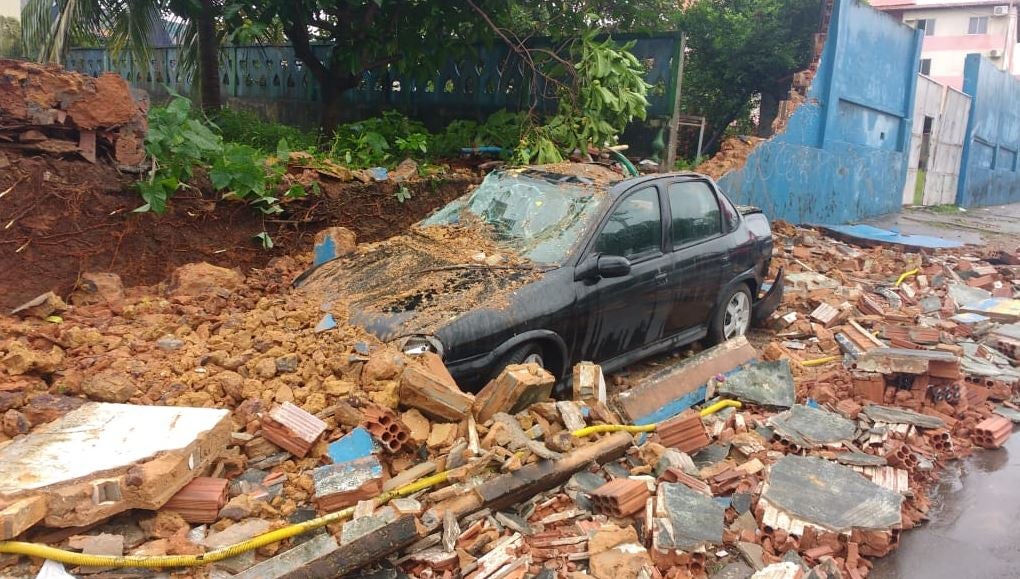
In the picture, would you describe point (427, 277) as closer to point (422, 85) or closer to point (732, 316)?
point (732, 316)

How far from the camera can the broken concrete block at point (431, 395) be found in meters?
3.90

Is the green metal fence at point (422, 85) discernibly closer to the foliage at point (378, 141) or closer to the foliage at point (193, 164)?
the foliage at point (378, 141)

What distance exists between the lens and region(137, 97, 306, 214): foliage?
6688 mm

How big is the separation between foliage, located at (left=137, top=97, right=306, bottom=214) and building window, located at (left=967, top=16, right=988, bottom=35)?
48.6m

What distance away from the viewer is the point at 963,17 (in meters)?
43.6

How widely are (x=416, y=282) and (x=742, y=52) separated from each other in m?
12.0

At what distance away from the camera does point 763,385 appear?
5289mm

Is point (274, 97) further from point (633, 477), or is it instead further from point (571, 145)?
point (633, 477)

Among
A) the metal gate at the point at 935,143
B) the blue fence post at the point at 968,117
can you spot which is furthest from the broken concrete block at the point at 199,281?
the blue fence post at the point at 968,117

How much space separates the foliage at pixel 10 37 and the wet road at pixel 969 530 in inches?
416

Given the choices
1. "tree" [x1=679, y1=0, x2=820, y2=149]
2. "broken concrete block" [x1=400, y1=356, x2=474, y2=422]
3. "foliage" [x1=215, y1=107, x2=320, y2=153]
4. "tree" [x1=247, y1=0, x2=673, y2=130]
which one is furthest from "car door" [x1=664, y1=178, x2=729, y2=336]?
"tree" [x1=679, y1=0, x2=820, y2=149]

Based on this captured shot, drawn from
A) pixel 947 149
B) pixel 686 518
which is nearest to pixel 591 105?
pixel 686 518

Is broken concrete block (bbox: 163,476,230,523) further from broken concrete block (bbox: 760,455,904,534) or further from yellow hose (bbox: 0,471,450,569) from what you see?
broken concrete block (bbox: 760,455,904,534)

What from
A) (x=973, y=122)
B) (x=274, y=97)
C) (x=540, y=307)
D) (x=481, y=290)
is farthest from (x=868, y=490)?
(x=973, y=122)
